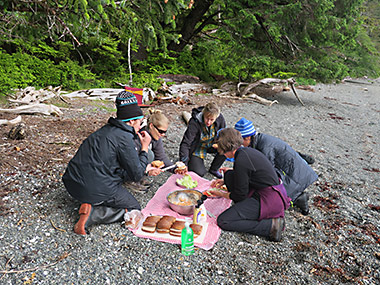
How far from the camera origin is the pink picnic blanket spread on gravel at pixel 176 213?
9.63 ft

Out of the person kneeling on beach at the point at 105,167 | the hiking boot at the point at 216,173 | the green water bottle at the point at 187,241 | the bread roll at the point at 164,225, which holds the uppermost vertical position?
the person kneeling on beach at the point at 105,167

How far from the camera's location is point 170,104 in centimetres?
925

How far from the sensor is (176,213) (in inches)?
135

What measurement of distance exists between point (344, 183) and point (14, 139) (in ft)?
18.7

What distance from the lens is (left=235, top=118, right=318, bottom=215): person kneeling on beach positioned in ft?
11.5

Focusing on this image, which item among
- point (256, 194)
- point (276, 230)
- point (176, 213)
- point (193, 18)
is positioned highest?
point (193, 18)

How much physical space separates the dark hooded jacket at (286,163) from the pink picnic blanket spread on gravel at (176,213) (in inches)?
32.4

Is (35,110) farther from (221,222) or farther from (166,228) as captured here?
(221,222)

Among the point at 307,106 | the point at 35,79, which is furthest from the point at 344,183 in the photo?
the point at 35,79

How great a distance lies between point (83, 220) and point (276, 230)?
2080 mm

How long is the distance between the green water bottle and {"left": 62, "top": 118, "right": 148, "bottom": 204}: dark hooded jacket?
0.88 metres

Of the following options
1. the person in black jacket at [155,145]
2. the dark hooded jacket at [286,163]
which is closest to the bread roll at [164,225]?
the person in black jacket at [155,145]

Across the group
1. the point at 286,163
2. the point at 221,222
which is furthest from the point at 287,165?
the point at 221,222

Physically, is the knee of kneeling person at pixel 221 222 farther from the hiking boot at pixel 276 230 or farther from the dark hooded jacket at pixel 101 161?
the dark hooded jacket at pixel 101 161
